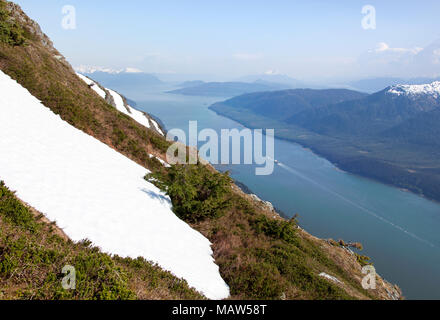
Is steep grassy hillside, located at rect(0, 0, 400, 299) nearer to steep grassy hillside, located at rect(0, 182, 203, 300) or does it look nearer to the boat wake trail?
steep grassy hillside, located at rect(0, 182, 203, 300)

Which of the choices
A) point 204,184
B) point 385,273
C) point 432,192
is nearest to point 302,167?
point 432,192

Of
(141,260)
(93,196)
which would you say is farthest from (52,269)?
(93,196)

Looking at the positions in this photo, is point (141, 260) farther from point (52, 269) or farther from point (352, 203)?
point (352, 203)

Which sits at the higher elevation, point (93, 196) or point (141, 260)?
point (93, 196)

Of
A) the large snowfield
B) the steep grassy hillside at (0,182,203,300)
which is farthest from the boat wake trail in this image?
the steep grassy hillside at (0,182,203,300)

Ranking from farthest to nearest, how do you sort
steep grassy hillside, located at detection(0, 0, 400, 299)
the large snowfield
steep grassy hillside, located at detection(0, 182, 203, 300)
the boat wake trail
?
the boat wake trail < the large snowfield < steep grassy hillside, located at detection(0, 0, 400, 299) < steep grassy hillside, located at detection(0, 182, 203, 300)
